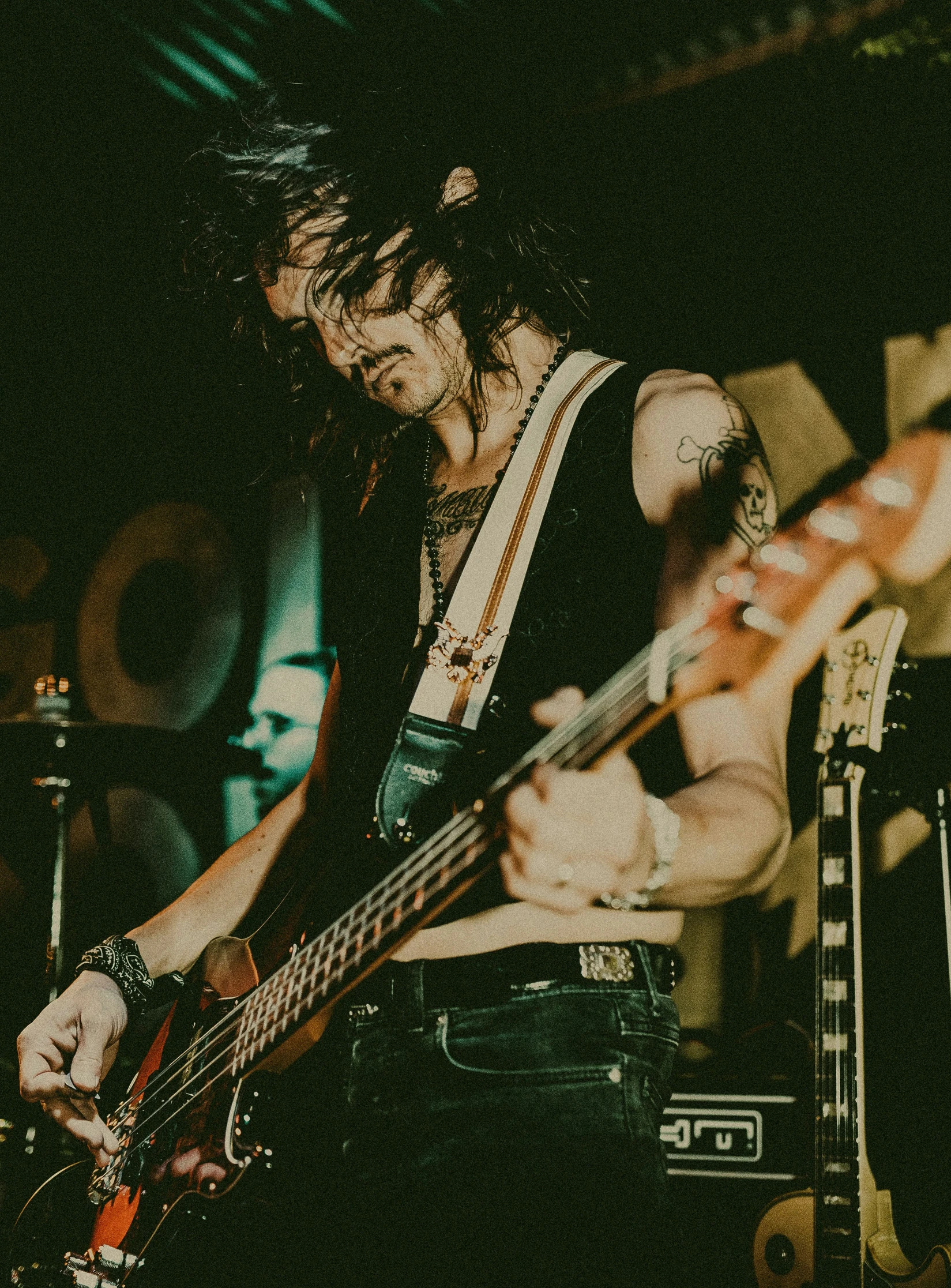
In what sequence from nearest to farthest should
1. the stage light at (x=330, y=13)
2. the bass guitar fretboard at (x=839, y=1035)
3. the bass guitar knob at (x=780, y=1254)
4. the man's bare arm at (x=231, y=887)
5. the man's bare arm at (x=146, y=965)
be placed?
the man's bare arm at (x=146, y=965) < the man's bare arm at (x=231, y=887) < the bass guitar fretboard at (x=839, y=1035) < the bass guitar knob at (x=780, y=1254) < the stage light at (x=330, y=13)

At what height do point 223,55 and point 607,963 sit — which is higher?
point 223,55

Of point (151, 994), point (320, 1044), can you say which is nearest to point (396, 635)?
point (320, 1044)

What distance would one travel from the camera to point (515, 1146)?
1.14m

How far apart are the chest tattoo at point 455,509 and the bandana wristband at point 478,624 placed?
11cm

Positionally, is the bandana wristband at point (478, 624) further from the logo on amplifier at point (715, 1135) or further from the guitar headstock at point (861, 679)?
the logo on amplifier at point (715, 1135)

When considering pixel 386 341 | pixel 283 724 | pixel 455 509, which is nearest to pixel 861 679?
pixel 455 509

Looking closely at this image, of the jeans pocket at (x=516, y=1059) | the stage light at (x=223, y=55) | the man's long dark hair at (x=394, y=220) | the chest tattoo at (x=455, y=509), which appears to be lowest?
the jeans pocket at (x=516, y=1059)

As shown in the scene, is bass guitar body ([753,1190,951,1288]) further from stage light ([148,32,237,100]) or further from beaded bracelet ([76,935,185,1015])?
stage light ([148,32,237,100])

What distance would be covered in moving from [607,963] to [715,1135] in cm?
146

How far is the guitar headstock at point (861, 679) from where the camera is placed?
2.18 metres

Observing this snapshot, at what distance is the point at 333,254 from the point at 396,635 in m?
0.82

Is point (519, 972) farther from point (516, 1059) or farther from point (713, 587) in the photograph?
point (713, 587)

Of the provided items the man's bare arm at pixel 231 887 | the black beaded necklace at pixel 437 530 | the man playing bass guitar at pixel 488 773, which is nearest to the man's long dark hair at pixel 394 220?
the man playing bass guitar at pixel 488 773

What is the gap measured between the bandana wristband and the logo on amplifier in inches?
55.5
